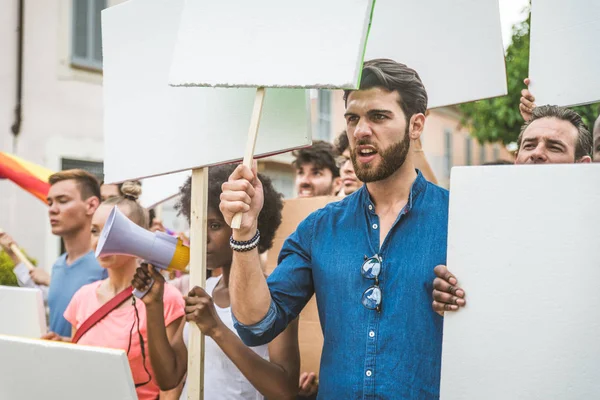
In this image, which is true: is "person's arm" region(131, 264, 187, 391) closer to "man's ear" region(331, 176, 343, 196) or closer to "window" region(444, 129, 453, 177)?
"man's ear" region(331, 176, 343, 196)

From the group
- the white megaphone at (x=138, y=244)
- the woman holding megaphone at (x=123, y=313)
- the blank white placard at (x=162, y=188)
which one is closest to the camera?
the white megaphone at (x=138, y=244)

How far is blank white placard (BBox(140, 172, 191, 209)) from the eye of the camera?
3143 mm

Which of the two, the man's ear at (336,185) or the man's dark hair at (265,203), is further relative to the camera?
the man's ear at (336,185)

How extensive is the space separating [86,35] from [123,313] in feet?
25.0

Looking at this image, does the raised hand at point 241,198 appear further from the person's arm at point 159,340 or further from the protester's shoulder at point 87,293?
the protester's shoulder at point 87,293

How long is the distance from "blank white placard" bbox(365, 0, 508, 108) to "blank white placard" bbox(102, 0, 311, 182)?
569 mm

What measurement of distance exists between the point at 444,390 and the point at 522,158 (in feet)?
3.30

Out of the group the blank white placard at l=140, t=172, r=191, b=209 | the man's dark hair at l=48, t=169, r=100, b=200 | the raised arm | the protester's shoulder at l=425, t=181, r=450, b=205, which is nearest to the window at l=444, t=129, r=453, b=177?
the man's dark hair at l=48, t=169, r=100, b=200

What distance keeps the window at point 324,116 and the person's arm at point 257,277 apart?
41.8 ft

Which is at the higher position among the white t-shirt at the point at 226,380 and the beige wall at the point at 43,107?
the beige wall at the point at 43,107

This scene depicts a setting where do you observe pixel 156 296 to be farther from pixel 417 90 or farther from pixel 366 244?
pixel 417 90

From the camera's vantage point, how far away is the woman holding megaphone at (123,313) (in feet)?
8.49

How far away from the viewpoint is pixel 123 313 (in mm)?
Result: 2701

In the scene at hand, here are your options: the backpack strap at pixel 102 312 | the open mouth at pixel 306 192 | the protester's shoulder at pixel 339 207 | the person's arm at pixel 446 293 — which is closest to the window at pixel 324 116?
the open mouth at pixel 306 192
